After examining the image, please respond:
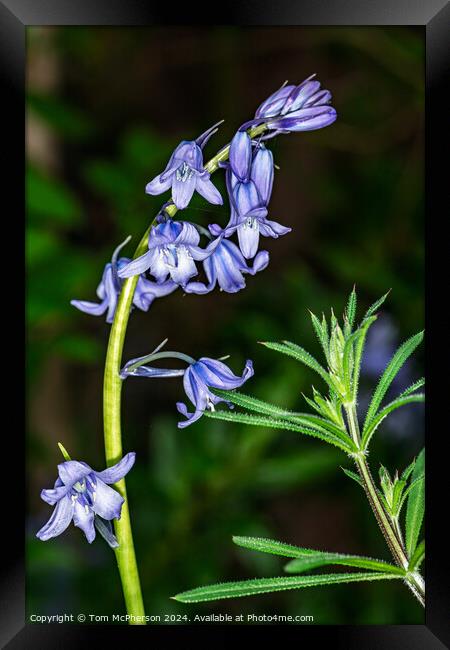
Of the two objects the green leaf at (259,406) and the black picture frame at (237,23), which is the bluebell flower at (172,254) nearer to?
the green leaf at (259,406)

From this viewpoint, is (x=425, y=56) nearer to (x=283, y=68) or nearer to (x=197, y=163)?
(x=197, y=163)

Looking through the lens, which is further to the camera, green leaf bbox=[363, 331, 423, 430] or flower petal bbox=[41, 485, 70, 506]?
green leaf bbox=[363, 331, 423, 430]

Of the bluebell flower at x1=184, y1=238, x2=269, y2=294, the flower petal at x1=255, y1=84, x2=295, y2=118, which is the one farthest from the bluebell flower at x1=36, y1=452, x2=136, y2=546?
the flower petal at x1=255, y1=84, x2=295, y2=118

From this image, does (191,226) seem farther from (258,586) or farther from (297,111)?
(258,586)

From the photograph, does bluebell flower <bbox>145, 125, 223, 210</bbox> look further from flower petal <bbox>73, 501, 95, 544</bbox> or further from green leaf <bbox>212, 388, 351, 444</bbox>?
flower petal <bbox>73, 501, 95, 544</bbox>

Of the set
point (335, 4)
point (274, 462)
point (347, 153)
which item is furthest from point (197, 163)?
point (347, 153)

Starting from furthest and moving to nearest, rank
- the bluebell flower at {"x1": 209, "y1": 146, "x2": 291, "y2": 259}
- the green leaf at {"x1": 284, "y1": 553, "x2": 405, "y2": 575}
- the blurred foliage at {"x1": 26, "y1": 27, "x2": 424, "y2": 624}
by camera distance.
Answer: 1. the blurred foliage at {"x1": 26, "y1": 27, "x2": 424, "y2": 624}
2. the bluebell flower at {"x1": 209, "y1": 146, "x2": 291, "y2": 259}
3. the green leaf at {"x1": 284, "y1": 553, "x2": 405, "y2": 575}

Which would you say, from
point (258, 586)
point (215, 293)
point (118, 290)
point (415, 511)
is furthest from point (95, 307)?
point (215, 293)
